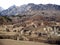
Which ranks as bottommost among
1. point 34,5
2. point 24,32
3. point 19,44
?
point 19,44

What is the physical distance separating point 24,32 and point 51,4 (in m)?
1.17

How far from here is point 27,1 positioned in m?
5.21

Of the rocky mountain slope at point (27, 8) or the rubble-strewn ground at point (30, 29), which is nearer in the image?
the rubble-strewn ground at point (30, 29)

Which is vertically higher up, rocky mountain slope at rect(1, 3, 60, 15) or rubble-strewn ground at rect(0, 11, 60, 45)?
rocky mountain slope at rect(1, 3, 60, 15)

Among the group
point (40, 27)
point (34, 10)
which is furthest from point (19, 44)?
point (34, 10)

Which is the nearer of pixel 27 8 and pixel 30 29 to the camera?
pixel 30 29

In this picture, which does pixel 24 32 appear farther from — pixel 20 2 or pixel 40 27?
pixel 20 2

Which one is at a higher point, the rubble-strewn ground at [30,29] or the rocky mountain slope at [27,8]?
the rocky mountain slope at [27,8]

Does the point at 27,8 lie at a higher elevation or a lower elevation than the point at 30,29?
higher

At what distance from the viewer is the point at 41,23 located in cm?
494

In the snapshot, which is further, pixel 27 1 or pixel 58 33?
pixel 27 1

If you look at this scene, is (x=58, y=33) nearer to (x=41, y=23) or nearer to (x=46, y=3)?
(x=41, y=23)

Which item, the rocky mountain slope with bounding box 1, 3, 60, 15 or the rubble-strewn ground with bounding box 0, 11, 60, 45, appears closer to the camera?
the rubble-strewn ground with bounding box 0, 11, 60, 45

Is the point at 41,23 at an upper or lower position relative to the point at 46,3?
lower
